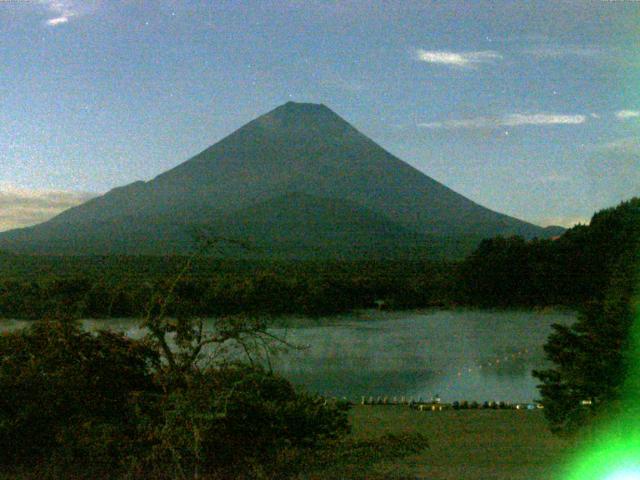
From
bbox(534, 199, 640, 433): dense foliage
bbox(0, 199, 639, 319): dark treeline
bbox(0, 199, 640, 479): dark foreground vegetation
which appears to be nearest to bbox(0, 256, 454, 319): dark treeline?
bbox(0, 199, 639, 319): dark treeline

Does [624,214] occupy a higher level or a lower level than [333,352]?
higher

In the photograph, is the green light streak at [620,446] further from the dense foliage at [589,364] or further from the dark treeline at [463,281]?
the dark treeline at [463,281]

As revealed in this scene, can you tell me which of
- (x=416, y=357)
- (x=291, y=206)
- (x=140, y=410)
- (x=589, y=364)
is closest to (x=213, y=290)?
(x=416, y=357)

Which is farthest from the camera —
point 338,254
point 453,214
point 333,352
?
point 453,214

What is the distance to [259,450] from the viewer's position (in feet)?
13.2

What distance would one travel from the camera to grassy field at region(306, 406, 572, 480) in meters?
4.03

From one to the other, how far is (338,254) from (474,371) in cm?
2733

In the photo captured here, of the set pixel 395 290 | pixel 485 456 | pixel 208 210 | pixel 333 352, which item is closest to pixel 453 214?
pixel 208 210

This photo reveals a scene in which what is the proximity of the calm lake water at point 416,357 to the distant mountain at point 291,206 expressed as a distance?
16.2 m

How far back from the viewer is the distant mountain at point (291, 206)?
129 feet

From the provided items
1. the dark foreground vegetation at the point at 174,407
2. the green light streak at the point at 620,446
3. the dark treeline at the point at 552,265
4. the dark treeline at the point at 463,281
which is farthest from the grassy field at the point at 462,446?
the dark treeline at the point at 552,265

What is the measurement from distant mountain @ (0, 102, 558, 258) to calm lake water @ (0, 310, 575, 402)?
1621cm

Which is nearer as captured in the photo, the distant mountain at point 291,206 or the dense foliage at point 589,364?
the dense foliage at point 589,364

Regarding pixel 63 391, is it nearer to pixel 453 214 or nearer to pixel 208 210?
pixel 208 210
